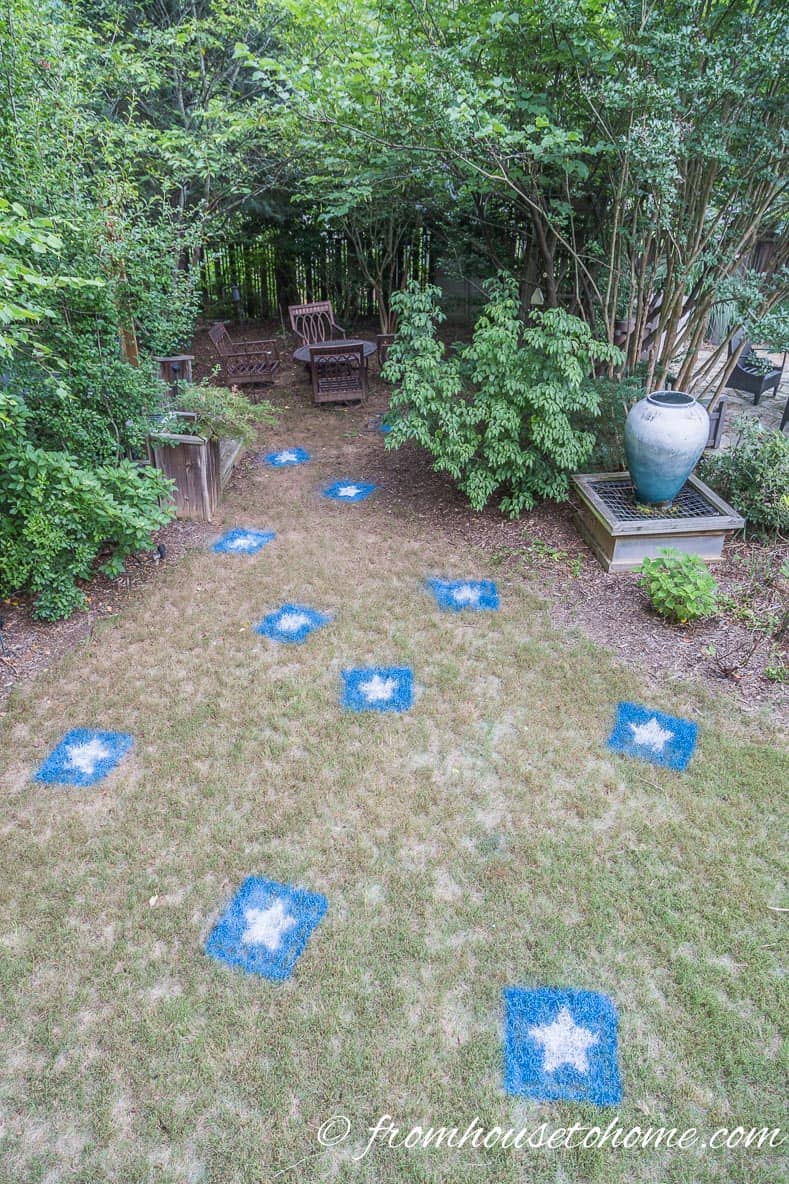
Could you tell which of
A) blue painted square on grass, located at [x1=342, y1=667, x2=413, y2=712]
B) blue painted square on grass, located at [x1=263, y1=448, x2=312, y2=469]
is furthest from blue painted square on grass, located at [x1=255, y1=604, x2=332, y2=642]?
blue painted square on grass, located at [x1=263, y1=448, x2=312, y2=469]

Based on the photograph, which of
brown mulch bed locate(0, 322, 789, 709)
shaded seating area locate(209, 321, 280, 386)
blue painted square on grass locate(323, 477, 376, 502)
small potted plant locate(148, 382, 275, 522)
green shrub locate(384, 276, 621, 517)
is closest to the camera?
brown mulch bed locate(0, 322, 789, 709)

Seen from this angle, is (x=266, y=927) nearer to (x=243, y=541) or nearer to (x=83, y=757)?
(x=83, y=757)

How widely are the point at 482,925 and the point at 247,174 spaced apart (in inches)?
320

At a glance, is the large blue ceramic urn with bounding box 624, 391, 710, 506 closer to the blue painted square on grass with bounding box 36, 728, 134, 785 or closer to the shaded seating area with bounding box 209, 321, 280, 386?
the blue painted square on grass with bounding box 36, 728, 134, 785

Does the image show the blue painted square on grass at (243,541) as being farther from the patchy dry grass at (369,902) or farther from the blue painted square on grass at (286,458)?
the blue painted square on grass at (286,458)

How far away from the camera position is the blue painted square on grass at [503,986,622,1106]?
1992mm

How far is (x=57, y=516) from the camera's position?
391cm

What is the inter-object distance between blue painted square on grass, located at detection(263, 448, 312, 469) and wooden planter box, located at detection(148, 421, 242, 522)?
1.05 m

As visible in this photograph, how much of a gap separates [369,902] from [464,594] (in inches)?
89.5

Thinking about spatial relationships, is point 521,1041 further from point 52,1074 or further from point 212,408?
point 212,408

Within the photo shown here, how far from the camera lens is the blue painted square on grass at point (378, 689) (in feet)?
11.4

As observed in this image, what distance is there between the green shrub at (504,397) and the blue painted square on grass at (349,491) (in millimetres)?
830

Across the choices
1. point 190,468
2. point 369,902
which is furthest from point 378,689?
point 190,468

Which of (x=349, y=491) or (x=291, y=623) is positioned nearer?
(x=291, y=623)
